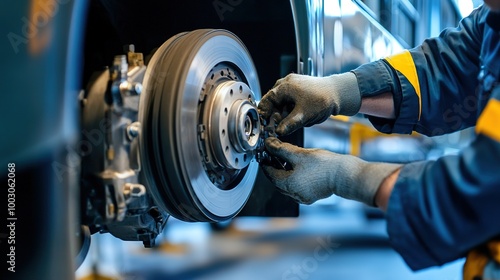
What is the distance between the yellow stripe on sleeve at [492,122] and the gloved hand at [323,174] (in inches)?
10.1

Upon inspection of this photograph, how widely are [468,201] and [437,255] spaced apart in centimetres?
15

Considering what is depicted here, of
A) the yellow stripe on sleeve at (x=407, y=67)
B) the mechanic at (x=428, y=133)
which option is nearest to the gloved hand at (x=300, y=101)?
the mechanic at (x=428, y=133)

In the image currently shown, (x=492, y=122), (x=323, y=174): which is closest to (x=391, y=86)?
(x=323, y=174)

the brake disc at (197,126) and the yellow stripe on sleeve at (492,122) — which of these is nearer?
the yellow stripe on sleeve at (492,122)

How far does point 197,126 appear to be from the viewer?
117 centimetres

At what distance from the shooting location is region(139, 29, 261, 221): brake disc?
3.58 ft

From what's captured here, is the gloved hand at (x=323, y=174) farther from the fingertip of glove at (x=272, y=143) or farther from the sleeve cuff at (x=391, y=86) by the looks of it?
the sleeve cuff at (x=391, y=86)

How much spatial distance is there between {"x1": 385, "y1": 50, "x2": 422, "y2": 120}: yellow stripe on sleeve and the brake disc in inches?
21.6

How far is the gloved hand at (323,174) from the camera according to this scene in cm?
111

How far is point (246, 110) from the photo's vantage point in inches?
49.1

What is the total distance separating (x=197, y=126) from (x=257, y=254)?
345 cm

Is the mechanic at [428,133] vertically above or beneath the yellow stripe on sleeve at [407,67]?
beneath

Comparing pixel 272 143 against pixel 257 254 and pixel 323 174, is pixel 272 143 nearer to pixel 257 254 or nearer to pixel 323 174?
pixel 323 174

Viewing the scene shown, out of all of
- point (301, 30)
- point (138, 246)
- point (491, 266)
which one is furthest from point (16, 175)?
point (138, 246)
